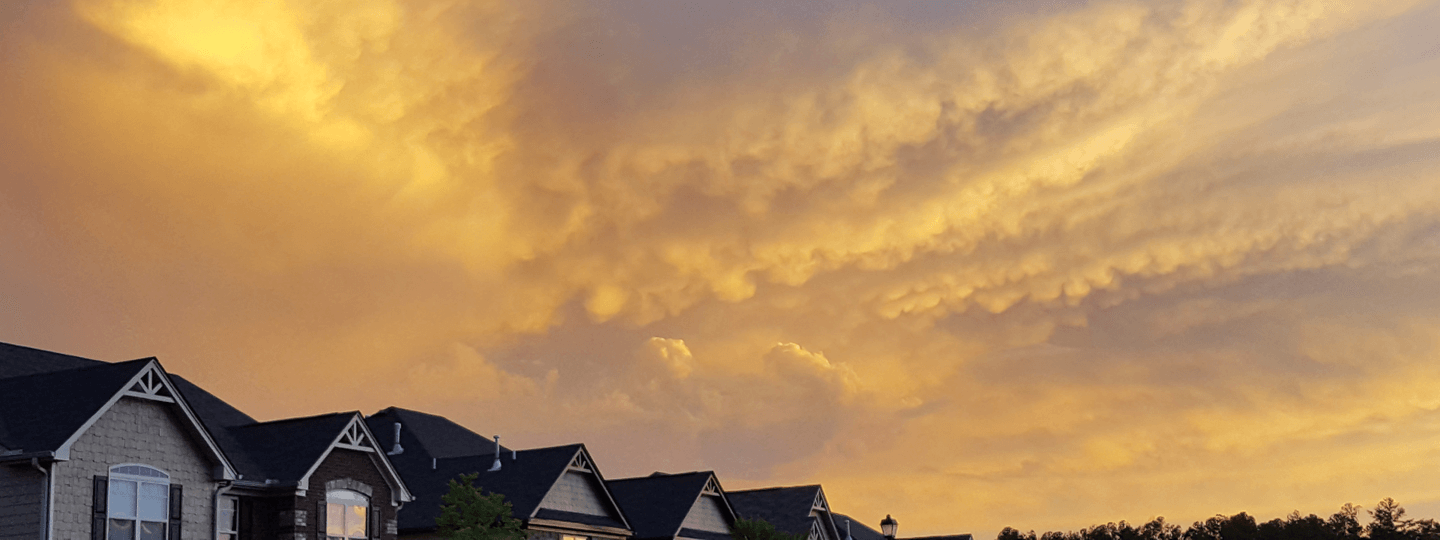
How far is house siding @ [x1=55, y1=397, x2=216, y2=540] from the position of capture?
3744 cm

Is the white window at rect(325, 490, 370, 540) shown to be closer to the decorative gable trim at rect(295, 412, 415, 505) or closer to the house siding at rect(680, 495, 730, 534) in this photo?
the decorative gable trim at rect(295, 412, 415, 505)

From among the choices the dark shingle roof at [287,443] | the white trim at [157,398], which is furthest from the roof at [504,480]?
the white trim at [157,398]

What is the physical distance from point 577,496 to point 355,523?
39.5 ft

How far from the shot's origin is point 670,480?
64562 mm

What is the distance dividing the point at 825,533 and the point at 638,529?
54.0ft

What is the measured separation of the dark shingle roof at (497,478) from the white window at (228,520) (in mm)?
10010

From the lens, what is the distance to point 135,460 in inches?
1556

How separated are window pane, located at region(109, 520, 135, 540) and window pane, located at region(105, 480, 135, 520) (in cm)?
17

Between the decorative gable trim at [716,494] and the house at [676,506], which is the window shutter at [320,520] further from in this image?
the decorative gable trim at [716,494]

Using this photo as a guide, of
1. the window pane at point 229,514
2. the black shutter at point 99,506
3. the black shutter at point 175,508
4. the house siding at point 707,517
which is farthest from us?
the house siding at point 707,517

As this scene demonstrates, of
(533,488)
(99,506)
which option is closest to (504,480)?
(533,488)

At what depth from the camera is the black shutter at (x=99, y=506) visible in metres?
38.0

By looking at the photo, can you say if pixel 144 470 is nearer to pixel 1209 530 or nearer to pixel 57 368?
pixel 57 368

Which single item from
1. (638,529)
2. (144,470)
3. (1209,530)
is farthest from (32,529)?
(1209,530)
